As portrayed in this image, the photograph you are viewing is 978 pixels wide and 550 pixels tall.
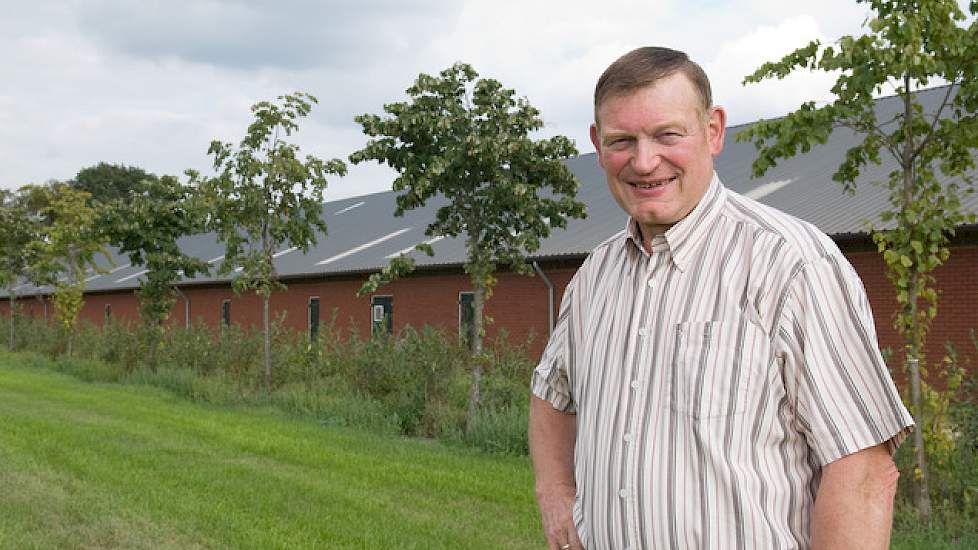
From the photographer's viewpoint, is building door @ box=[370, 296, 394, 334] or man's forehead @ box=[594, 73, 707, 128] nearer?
man's forehead @ box=[594, 73, 707, 128]

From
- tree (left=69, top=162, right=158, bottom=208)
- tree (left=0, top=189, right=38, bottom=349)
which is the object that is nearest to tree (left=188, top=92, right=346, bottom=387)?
tree (left=0, top=189, right=38, bottom=349)

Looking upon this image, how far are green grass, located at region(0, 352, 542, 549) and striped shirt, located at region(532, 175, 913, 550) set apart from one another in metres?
5.45

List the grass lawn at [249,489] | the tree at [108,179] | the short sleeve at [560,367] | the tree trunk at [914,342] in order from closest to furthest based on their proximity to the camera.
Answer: the short sleeve at [560,367], the grass lawn at [249,489], the tree trunk at [914,342], the tree at [108,179]

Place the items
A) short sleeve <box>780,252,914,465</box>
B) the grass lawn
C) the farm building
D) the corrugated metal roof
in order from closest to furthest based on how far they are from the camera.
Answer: short sleeve <box>780,252,914,465</box> → the grass lawn → the farm building → the corrugated metal roof

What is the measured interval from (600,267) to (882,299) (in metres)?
15.2

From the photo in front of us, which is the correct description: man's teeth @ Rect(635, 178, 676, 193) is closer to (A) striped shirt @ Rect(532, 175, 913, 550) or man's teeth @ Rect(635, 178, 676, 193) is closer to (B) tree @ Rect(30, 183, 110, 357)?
(A) striped shirt @ Rect(532, 175, 913, 550)

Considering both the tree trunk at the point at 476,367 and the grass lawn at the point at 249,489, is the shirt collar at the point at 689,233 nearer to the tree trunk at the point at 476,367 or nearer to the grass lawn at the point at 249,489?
the grass lawn at the point at 249,489

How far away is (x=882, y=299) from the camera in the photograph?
1644cm

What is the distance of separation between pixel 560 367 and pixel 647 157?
2.21 feet

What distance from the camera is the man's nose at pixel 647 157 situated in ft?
7.18

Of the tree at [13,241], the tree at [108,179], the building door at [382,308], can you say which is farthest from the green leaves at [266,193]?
the tree at [108,179]

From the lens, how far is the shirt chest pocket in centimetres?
A: 202

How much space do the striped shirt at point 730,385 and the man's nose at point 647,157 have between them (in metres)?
0.14

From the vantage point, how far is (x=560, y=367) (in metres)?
2.62
